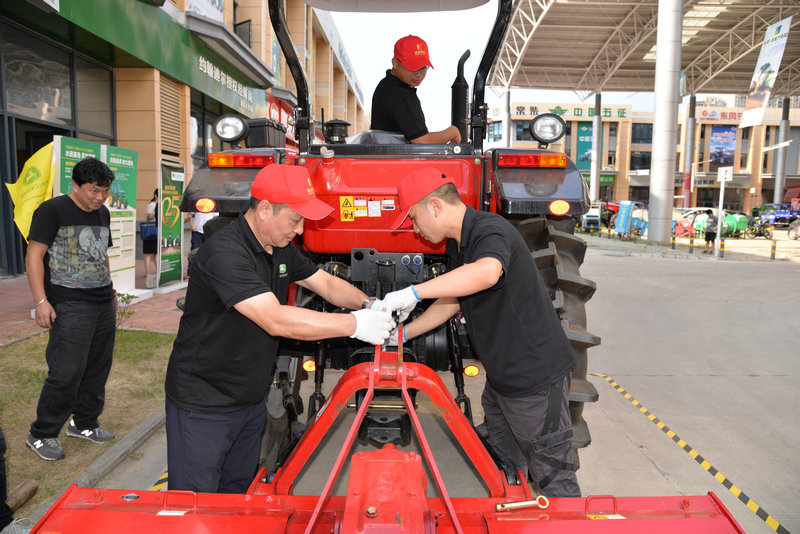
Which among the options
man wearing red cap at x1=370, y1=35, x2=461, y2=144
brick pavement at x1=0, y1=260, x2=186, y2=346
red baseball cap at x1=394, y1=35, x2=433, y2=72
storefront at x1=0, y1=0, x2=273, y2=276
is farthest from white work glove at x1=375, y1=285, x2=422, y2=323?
storefront at x1=0, y1=0, x2=273, y2=276

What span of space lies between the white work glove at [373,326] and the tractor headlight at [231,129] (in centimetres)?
207

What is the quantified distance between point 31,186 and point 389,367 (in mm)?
4481

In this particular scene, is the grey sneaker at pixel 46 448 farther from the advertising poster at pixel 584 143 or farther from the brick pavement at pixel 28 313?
the advertising poster at pixel 584 143

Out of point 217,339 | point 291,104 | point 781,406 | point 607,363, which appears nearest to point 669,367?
point 607,363

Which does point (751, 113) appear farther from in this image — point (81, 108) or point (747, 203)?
point (747, 203)

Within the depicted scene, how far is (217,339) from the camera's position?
2324 millimetres

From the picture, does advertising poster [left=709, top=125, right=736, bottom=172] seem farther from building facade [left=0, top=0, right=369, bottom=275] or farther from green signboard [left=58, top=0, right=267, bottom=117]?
green signboard [left=58, top=0, right=267, bottom=117]

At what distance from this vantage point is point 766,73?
66.6ft

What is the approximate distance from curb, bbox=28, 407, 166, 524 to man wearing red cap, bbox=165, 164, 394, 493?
1.15 meters

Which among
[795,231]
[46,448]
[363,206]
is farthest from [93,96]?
[795,231]

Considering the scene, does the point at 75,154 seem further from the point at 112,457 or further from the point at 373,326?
the point at 373,326

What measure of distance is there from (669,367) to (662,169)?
53.1ft

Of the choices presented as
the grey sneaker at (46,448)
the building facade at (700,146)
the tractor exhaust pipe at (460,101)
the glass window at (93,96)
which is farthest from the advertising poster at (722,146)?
the grey sneaker at (46,448)

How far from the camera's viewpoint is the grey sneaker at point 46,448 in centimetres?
352
